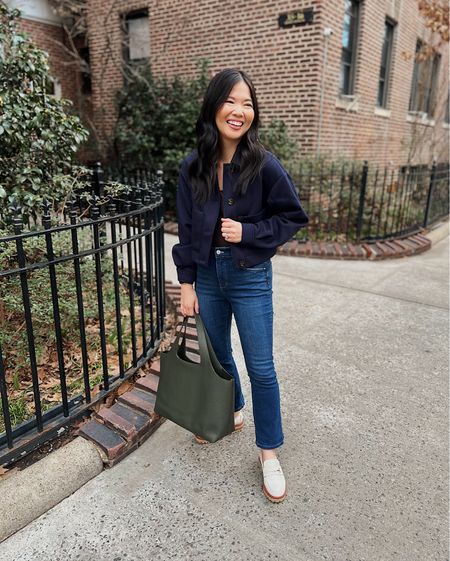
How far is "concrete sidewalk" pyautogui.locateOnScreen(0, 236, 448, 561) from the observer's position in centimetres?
179

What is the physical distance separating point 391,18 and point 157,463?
404 inches

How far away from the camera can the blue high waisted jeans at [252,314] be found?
198 cm

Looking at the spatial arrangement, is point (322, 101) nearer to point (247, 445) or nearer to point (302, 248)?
point (302, 248)

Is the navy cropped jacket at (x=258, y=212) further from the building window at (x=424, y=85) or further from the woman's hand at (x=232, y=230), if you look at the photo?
the building window at (x=424, y=85)

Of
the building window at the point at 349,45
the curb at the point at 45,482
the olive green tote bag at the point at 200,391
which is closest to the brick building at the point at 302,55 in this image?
the building window at the point at 349,45

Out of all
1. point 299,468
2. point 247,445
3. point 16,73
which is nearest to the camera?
point 299,468

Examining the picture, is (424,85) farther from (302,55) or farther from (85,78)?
(85,78)

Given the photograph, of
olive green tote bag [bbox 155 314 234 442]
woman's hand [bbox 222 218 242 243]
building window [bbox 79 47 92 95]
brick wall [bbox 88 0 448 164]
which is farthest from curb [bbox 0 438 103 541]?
building window [bbox 79 47 92 95]

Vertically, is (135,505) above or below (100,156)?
below

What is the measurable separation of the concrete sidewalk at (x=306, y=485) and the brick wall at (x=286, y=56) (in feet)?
17.4

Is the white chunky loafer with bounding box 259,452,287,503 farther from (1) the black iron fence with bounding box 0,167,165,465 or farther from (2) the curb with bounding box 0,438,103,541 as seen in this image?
(1) the black iron fence with bounding box 0,167,165,465

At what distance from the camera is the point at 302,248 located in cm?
602

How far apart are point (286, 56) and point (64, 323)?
6.30m

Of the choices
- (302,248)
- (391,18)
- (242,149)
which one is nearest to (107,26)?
(391,18)
